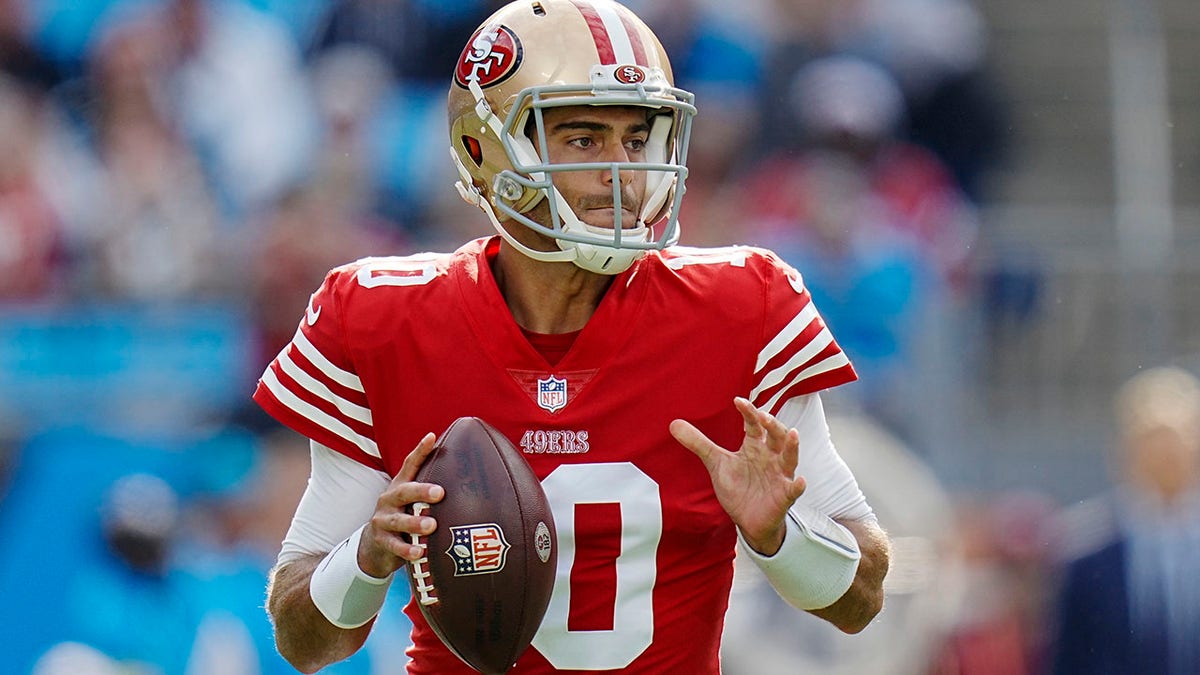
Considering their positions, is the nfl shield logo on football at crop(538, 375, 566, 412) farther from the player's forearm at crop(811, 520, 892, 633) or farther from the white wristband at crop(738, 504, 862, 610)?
the player's forearm at crop(811, 520, 892, 633)

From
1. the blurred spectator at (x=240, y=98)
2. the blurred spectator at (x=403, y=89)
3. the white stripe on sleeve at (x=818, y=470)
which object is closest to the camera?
the white stripe on sleeve at (x=818, y=470)

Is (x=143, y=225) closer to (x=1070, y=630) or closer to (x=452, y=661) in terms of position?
(x=1070, y=630)

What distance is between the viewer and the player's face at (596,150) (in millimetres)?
2582

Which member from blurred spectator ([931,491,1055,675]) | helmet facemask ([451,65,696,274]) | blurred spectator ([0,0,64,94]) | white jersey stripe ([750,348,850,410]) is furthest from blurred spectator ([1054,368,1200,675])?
blurred spectator ([0,0,64,94])

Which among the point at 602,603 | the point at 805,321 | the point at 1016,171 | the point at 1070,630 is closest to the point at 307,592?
the point at 602,603

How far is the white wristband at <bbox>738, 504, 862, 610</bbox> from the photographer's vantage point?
8.15 feet

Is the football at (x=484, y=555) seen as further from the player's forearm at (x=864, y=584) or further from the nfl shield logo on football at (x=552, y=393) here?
the player's forearm at (x=864, y=584)

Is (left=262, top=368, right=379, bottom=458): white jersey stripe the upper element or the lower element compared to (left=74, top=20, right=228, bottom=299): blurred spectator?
lower

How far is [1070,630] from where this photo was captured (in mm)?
5004

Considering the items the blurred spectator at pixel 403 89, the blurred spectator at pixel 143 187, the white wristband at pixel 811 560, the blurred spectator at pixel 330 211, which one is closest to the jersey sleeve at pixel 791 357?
the white wristband at pixel 811 560

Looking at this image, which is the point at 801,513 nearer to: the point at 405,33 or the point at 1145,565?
the point at 1145,565

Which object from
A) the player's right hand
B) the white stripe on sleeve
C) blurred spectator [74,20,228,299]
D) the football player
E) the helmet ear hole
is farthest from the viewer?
blurred spectator [74,20,228,299]

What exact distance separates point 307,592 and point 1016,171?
Answer: 196 inches

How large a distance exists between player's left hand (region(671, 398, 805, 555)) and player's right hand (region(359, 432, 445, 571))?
0.37m
